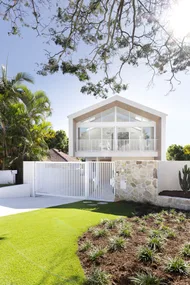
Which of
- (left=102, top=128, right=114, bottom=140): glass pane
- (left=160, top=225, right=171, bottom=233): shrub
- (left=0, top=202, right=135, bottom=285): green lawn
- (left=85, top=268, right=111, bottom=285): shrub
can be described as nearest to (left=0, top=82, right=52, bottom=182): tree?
(left=102, top=128, right=114, bottom=140): glass pane

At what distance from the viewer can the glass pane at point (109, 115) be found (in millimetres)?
25406

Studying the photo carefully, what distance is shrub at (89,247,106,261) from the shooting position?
4960 mm

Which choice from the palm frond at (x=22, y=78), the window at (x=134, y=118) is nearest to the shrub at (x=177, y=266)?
the palm frond at (x=22, y=78)

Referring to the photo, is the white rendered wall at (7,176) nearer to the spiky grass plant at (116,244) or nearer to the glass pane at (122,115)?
the glass pane at (122,115)

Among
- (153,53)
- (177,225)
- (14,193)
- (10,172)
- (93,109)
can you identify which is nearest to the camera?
(177,225)

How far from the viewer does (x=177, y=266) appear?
14.7ft

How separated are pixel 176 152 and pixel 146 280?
3094 cm

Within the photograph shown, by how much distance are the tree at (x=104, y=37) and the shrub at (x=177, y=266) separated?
688 cm

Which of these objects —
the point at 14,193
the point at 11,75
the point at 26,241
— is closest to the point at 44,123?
the point at 11,75

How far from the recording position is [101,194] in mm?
13914

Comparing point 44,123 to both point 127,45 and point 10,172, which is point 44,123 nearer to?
point 10,172

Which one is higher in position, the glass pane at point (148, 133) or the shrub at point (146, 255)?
the glass pane at point (148, 133)

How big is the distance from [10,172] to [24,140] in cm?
259

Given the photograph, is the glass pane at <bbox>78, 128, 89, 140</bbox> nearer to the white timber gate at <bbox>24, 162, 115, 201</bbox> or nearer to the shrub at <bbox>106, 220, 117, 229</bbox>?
the white timber gate at <bbox>24, 162, 115, 201</bbox>
